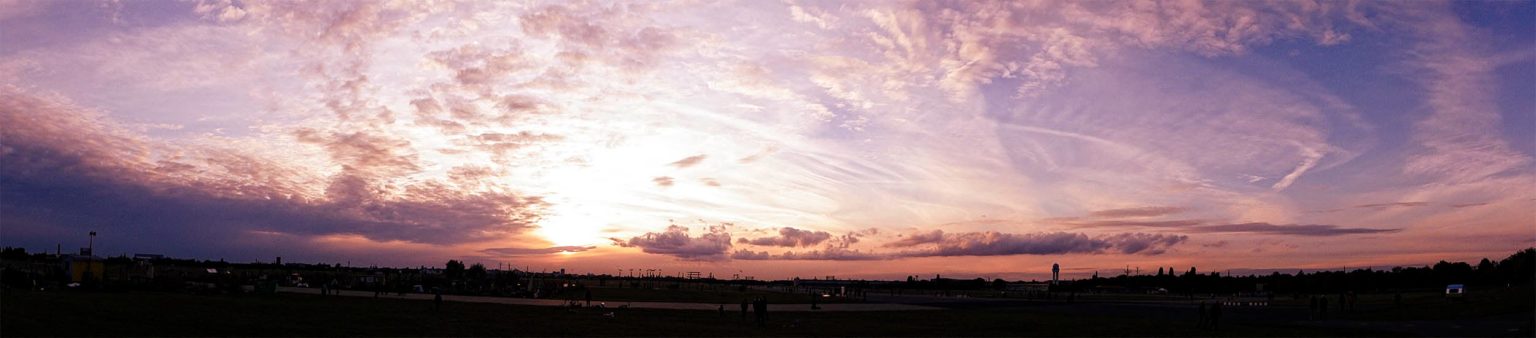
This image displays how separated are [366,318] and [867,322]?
29.2 metres

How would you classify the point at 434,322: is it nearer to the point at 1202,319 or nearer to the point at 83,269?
the point at 1202,319

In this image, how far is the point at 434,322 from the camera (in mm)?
49406

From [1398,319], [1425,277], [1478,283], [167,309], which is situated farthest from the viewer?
[1425,277]

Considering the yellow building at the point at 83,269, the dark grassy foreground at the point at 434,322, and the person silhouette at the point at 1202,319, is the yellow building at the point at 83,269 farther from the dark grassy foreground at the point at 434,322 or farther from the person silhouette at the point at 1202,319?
the person silhouette at the point at 1202,319

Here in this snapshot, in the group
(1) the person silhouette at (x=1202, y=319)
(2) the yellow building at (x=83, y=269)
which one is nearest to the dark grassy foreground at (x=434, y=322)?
(1) the person silhouette at (x=1202, y=319)

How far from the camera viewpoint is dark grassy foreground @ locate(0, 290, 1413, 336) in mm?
39281

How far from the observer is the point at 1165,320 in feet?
205

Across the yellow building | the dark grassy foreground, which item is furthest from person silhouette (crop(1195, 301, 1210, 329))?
the yellow building

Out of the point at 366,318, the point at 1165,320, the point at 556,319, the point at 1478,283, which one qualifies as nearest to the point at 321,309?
the point at 366,318

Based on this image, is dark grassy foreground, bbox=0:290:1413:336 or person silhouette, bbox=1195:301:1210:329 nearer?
dark grassy foreground, bbox=0:290:1413:336

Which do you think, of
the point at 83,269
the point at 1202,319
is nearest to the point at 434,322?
the point at 1202,319

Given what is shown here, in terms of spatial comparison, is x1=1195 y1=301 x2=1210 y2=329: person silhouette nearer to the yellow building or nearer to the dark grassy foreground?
the dark grassy foreground

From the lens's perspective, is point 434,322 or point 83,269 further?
point 83,269

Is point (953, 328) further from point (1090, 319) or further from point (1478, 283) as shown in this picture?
point (1478, 283)
